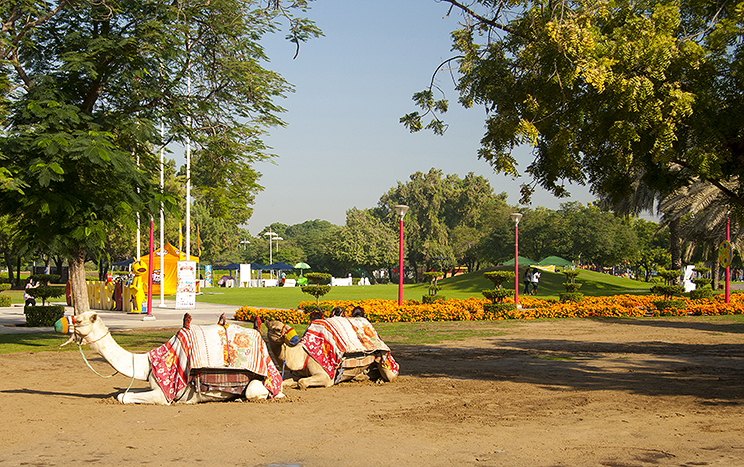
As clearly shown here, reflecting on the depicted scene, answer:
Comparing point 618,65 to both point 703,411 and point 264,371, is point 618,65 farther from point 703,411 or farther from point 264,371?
point 264,371

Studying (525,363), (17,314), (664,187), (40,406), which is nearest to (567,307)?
(525,363)

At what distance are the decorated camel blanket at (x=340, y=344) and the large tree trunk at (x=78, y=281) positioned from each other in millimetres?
7965

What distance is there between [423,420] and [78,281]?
11.3 metres

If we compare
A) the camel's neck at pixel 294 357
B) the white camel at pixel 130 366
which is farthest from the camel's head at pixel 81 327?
the camel's neck at pixel 294 357

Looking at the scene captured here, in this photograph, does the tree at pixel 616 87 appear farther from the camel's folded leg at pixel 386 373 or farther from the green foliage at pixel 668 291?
the green foliage at pixel 668 291

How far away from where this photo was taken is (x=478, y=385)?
9.56 metres

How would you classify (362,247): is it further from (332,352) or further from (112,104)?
(332,352)

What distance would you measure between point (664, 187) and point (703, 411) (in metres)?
4.06

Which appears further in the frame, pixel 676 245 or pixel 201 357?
pixel 676 245

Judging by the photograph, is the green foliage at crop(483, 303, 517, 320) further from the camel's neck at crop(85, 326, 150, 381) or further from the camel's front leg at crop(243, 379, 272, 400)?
the camel's neck at crop(85, 326, 150, 381)

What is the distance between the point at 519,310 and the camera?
78.0 ft

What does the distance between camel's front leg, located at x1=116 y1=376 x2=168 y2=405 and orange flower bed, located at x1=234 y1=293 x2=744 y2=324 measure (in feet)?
38.5

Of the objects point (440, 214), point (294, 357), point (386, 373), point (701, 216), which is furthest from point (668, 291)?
point (440, 214)

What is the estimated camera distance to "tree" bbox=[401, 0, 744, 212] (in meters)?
8.72
